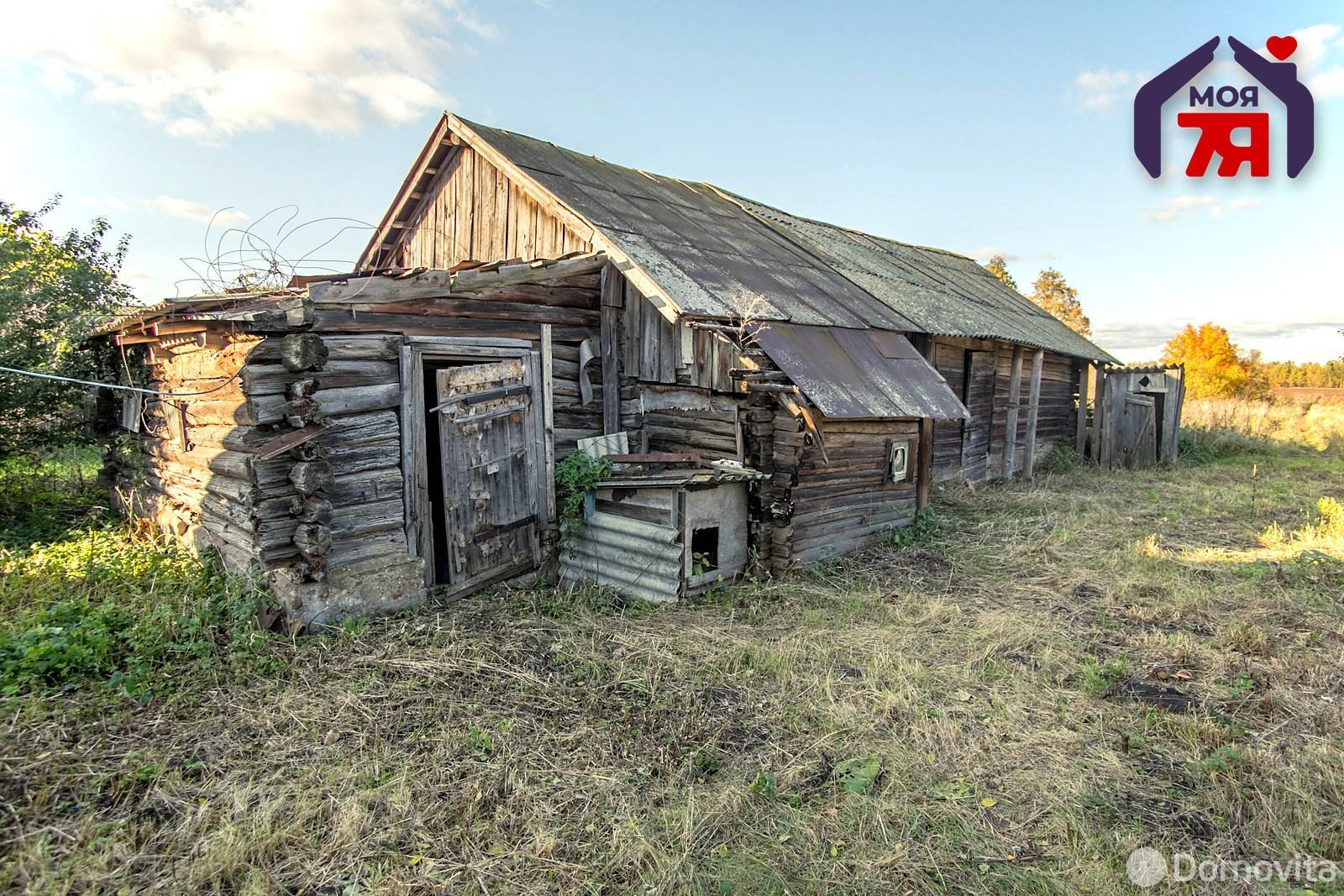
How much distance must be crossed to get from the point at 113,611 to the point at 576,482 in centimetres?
397

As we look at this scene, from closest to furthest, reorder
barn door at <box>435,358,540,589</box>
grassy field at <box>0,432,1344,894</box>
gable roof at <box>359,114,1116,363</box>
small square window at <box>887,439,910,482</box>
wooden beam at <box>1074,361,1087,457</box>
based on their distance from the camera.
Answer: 1. grassy field at <box>0,432,1344,894</box>
2. barn door at <box>435,358,540,589</box>
3. gable roof at <box>359,114,1116,363</box>
4. small square window at <box>887,439,910,482</box>
5. wooden beam at <box>1074,361,1087,457</box>

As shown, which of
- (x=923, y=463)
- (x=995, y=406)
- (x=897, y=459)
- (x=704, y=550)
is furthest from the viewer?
(x=995, y=406)

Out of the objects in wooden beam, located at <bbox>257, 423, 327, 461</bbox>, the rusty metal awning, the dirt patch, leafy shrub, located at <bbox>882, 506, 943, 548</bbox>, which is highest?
the rusty metal awning

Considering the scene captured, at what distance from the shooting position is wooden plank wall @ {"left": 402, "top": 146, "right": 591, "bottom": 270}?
8.84 metres

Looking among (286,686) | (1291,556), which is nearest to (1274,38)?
(1291,556)

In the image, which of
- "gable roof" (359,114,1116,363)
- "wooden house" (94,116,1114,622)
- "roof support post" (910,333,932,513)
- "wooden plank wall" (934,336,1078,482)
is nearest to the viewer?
"wooden house" (94,116,1114,622)

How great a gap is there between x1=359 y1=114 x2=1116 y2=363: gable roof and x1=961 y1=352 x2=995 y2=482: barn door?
2.45 ft

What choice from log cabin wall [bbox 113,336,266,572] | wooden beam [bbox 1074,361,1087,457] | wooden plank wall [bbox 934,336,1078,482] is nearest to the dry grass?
wooden beam [bbox 1074,361,1087,457]

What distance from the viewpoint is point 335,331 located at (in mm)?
5930

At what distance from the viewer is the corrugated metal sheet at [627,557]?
22.0 feet

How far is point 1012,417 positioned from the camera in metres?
14.8

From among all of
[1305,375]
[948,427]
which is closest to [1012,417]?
[948,427]

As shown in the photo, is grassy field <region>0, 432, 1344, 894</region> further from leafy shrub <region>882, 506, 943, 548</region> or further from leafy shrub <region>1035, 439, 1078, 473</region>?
leafy shrub <region>1035, 439, 1078, 473</region>

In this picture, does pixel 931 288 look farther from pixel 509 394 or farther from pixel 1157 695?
pixel 1157 695
